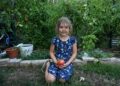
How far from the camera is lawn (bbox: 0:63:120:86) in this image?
5.30m

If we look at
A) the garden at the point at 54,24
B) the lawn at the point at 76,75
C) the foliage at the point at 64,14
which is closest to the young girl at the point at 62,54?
the lawn at the point at 76,75

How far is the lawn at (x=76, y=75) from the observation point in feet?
17.4

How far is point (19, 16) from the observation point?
717 cm

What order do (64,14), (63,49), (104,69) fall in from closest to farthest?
(63,49) < (104,69) < (64,14)

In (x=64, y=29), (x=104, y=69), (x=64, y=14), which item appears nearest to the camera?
(x=64, y=29)

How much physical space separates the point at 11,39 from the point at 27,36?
0.41 m

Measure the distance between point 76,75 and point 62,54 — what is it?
19.7 inches

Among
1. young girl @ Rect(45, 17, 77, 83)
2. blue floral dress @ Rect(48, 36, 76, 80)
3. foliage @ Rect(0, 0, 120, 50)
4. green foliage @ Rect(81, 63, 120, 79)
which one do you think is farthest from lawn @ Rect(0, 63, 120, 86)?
foliage @ Rect(0, 0, 120, 50)

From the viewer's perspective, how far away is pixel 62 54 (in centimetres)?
546

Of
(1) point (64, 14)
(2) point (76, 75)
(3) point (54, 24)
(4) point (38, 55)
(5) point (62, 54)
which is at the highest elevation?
(1) point (64, 14)

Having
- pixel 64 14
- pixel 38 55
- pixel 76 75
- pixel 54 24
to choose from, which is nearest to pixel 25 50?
pixel 38 55

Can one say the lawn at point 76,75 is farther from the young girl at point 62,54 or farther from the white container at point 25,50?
the white container at point 25,50

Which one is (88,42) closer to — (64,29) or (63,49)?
(63,49)

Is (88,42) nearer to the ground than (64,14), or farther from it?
nearer to the ground
